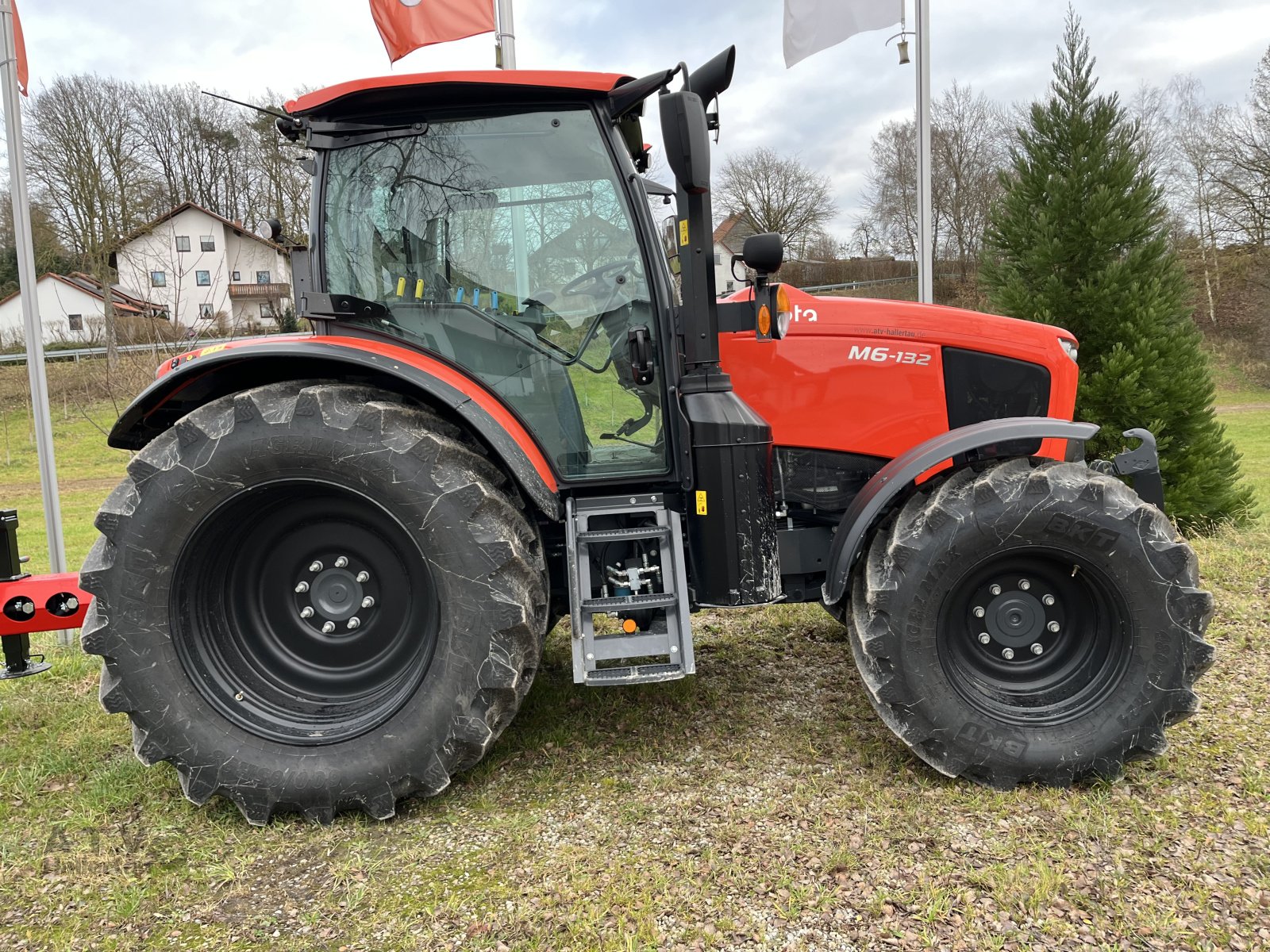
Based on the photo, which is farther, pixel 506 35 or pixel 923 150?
pixel 923 150

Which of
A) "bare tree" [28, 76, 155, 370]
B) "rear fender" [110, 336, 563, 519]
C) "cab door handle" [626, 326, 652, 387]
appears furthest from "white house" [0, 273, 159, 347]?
"cab door handle" [626, 326, 652, 387]

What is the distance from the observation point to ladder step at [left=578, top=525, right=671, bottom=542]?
114 inches

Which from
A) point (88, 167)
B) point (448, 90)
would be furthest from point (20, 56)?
point (88, 167)

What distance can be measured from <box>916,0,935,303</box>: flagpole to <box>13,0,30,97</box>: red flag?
5726 mm

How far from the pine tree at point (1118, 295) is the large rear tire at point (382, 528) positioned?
6.42m

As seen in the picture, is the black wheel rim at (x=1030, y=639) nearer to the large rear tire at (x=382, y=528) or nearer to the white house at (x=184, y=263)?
the large rear tire at (x=382, y=528)

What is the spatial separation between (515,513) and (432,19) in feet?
14.0

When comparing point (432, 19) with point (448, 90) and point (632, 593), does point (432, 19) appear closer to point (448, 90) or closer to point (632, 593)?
point (448, 90)

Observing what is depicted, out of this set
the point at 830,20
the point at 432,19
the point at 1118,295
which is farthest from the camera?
the point at 1118,295

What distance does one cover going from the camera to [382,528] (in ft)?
9.68

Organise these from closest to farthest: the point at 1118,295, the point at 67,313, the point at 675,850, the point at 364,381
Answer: the point at 675,850 < the point at 364,381 < the point at 1118,295 < the point at 67,313

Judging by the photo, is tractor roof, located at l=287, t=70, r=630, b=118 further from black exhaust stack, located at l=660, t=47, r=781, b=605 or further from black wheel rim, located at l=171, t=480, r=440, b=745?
black wheel rim, located at l=171, t=480, r=440, b=745

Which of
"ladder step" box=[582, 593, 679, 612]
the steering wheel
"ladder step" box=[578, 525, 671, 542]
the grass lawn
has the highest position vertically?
the steering wheel

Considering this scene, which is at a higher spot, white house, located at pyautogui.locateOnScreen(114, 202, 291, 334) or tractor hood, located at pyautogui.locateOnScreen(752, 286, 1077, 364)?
white house, located at pyautogui.locateOnScreen(114, 202, 291, 334)
